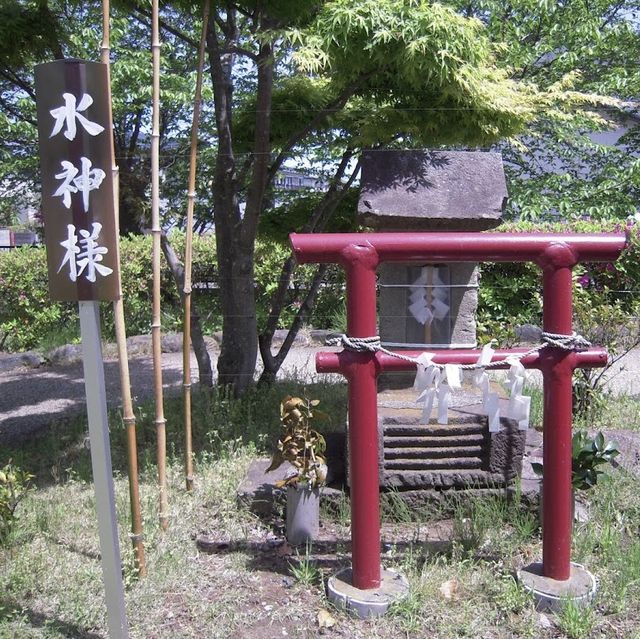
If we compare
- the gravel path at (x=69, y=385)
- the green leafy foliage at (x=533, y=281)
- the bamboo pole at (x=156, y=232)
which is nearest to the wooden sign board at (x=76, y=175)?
the bamboo pole at (x=156, y=232)

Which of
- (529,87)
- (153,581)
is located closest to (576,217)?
(529,87)

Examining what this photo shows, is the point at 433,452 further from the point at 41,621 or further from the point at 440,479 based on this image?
the point at 41,621

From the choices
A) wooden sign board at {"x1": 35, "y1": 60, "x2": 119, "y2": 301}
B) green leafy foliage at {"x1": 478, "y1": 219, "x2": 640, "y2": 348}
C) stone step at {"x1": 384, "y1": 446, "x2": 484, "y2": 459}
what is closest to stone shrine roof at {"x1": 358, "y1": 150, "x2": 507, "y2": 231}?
stone step at {"x1": 384, "y1": 446, "x2": 484, "y2": 459}

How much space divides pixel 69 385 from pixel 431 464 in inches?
197

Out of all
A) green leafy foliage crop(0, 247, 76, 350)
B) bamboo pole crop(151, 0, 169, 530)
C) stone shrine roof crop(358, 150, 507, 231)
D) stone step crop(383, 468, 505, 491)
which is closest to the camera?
bamboo pole crop(151, 0, 169, 530)

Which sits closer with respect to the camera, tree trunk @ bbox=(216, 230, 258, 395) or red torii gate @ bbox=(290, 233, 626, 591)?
red torii gate @ bbox=(290, 233, 626, 591)

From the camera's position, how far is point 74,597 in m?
2.75

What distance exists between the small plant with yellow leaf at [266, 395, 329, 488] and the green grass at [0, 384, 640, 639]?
1.03 ft

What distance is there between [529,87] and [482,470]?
8.45 ft

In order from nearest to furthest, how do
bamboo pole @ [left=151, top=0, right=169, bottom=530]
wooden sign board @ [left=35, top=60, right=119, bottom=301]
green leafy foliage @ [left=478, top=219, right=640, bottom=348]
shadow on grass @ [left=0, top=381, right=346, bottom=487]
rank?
wooden sign board @ [left=35, top=60, right=119, bottom=301], bamboo pole @ [left=151, top=0, right=169, bottom=530], shadow on grass @ [left=0, top=381, right=346, bottom=487], green leafy foliage @ [left=478, top=219, right=640, bottom=348]

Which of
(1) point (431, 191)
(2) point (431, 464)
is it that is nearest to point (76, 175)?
(1) point (431, 191)

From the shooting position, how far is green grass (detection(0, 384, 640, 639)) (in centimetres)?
255

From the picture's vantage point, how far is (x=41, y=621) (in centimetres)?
260

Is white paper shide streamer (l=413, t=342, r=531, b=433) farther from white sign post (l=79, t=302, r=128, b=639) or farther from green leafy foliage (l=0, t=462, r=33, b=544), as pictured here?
green leafy foliage (l=0, t=462, r=33, b=544)
